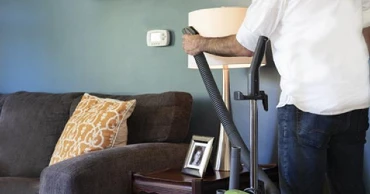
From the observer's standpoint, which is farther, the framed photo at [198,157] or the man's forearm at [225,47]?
the framed photo at [198,157]

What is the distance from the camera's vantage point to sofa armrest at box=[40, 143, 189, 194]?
2012mm

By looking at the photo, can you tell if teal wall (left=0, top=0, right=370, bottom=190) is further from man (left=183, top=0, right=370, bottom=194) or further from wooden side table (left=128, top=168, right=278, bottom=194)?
man (left=183, top=0, right=370, bottom=194)

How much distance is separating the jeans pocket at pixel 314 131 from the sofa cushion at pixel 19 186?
4.64 ft

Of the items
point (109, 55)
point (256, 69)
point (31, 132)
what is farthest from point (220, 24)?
point (31, 132)

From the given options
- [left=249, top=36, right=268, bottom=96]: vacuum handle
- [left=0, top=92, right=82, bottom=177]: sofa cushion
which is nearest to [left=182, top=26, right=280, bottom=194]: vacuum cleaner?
[left=249, top=36, right=268, bottom=96]: vacuum handle

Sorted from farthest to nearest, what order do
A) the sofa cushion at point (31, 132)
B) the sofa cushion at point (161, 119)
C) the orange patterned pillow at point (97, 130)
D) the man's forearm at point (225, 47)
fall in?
the sofa cushion at point (31, 132)
the sofa cushion at point (161, 119)
the orange patterned pillow at point (97, 130)
the man's forearm at point (225, 47)

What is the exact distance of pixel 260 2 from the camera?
1.74 meters

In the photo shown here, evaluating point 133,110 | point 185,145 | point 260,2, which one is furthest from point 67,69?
point 260,2

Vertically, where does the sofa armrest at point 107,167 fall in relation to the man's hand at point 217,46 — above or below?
below

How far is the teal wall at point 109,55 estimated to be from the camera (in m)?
2.74

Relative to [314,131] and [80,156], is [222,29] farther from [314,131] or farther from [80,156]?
[80,156]

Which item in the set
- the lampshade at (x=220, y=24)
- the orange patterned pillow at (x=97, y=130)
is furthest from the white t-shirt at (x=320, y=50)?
the orange patterned pillow at (x=97, y=130)

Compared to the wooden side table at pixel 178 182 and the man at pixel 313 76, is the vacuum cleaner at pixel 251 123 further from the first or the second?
the wooden side table at pixel 178 182

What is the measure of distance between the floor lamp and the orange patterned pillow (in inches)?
21.9
